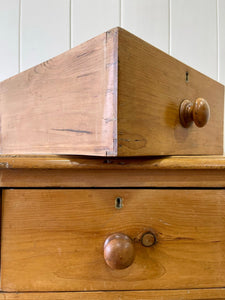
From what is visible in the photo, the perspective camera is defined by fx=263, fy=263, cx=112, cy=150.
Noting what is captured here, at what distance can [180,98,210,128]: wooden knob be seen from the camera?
0.47 metres

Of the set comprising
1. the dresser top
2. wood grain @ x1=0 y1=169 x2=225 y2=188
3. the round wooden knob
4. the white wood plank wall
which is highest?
the white wood plank wall

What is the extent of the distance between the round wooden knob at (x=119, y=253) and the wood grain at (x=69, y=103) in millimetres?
142

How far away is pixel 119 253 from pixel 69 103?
0.25 metres

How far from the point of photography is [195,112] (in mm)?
471

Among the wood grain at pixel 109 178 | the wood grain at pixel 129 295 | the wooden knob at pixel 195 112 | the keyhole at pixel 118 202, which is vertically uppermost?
the wooden knob at pixel 195 112

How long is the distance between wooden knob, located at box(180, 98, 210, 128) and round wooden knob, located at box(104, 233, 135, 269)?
0.24 metres

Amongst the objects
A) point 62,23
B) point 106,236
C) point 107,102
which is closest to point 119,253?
point 106,236

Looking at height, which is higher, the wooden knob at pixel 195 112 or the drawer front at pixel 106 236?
the wooden knob at pixel 195 112

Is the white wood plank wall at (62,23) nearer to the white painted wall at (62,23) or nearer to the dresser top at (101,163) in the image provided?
the white painted wall at (62,23)

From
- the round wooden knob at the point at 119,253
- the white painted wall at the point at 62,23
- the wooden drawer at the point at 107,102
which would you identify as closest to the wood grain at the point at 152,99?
the wooden drawer at the point at 107,102

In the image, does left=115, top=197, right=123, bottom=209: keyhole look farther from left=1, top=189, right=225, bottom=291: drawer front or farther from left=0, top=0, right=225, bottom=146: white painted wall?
left=0, top=0, right=225, bottom=146: white painted wall

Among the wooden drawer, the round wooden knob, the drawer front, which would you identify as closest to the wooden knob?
the wooden drawer

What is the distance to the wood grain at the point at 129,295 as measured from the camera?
42 cm

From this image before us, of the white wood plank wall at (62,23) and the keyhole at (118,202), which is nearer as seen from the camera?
the keyhole at (118,202)
